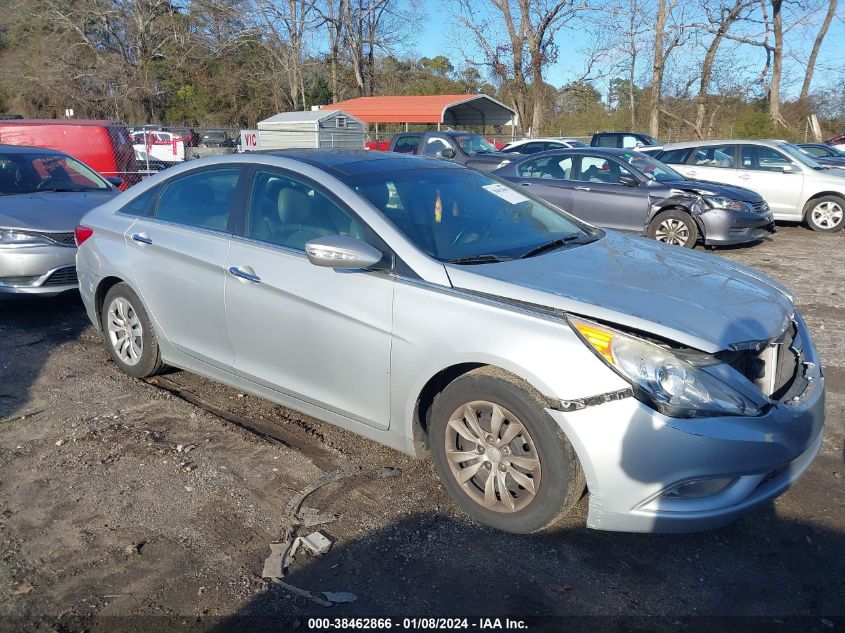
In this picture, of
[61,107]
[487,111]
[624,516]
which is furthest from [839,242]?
[61,107]

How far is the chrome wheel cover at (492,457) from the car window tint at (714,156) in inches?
456

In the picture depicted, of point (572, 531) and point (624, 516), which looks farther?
point (572, 531)

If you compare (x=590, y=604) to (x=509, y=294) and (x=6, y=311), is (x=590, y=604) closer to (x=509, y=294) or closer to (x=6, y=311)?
(x=509, y=294)

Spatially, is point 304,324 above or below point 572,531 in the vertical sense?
above

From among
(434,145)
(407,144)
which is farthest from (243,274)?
(407,144)

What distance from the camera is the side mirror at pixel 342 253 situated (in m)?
3.36

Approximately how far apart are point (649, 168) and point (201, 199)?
807 cm

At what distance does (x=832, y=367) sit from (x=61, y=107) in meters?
46.8

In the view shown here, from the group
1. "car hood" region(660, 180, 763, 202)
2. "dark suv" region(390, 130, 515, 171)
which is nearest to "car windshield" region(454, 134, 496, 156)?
"dark suv" region(390, 130, 515, 171)

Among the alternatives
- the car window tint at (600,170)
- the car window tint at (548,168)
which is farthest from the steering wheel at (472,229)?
the car window tint at (548,168)

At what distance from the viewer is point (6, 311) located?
6984 millimetres

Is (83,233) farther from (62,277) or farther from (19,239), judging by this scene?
(19,239)

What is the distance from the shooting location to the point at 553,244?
393 cm

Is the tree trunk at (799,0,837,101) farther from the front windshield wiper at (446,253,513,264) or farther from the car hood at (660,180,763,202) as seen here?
the front windshield wiper at (446,253,513,264)
